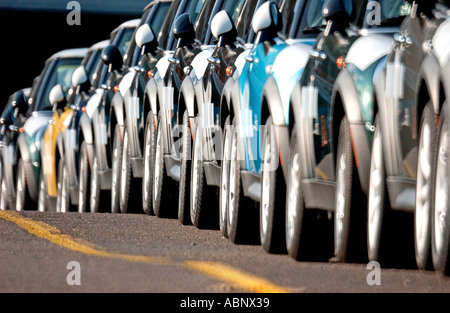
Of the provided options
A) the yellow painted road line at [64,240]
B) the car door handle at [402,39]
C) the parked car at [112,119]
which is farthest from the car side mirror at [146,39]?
the car door handle at [402,39]

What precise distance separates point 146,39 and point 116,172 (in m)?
1.61

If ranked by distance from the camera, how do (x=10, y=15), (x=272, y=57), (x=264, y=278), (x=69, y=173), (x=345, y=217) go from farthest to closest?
(x=10, y=15) → (x=69, y=173) → (x=272, y=57) → (x=345, y=217) → (x=264, y=278)

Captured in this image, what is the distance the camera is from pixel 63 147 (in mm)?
19891

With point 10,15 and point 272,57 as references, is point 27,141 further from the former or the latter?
point 10,15

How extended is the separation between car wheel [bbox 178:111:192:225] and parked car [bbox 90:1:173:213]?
2905mm

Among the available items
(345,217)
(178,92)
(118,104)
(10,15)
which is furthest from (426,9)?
(10,15)

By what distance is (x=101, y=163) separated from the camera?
18.0m

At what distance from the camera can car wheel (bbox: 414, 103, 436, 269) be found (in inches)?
336

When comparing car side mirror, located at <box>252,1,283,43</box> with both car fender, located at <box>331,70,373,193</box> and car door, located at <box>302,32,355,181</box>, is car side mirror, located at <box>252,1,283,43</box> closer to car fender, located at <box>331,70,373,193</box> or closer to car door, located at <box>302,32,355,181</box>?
car door, located at <box>302,32,355,181</box>

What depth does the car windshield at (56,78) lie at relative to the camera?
22.4 metres

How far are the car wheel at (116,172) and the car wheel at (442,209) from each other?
887 centimetres

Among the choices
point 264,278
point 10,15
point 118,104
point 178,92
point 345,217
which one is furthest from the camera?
point 10,15

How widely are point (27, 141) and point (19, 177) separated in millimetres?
513

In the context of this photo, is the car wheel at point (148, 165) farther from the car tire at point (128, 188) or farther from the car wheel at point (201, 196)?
the car wheel at point (201, 196)
